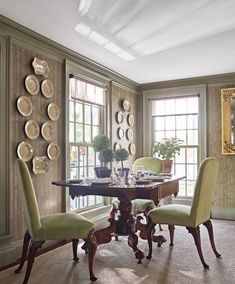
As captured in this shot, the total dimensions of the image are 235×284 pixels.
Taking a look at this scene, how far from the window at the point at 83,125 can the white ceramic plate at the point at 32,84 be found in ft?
2.14

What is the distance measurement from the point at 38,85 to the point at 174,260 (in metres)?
2.34

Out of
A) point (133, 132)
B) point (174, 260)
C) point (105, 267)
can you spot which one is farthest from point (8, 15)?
point (133, 132)

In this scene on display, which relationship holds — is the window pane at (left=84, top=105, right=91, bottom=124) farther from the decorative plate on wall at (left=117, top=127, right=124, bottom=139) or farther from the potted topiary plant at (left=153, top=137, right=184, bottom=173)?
the potted topiary plant at (left=153, top=137, right=184, bottom=173)

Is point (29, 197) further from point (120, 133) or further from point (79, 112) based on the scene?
point (120, 133)

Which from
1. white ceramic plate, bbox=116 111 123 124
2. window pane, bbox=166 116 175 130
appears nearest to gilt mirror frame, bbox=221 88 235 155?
window pane, bbox=166 116 175 130

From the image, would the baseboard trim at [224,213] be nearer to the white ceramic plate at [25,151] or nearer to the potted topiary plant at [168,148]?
the potted topiary plant at [168,148]

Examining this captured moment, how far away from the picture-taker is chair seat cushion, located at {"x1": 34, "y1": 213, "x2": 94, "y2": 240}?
7.80 ft

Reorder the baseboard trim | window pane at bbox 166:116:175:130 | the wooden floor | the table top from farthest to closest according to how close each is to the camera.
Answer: window pane at bbox 166:116:175:130 → the baseboard trim → the table top → the wooden floor

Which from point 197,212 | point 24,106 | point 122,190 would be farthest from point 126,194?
point 24,106

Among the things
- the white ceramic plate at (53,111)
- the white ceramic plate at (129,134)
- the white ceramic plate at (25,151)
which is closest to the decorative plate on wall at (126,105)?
the white ceramic plate at (129,134)

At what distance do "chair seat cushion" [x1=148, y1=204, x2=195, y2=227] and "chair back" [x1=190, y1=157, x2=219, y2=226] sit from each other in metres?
0.06

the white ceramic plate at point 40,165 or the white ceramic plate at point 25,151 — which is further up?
the white ceramic plate at point 25,151

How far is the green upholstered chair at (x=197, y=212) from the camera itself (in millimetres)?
2707

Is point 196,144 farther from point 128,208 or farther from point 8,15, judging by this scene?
point 8,15
